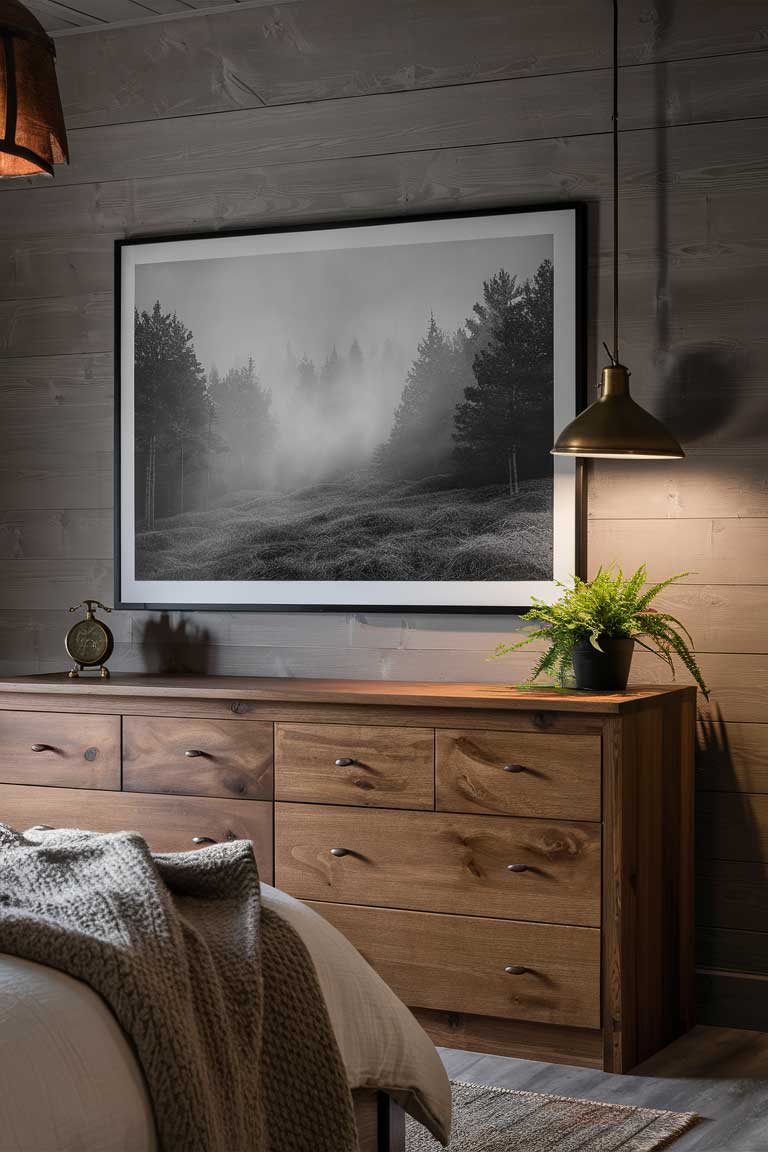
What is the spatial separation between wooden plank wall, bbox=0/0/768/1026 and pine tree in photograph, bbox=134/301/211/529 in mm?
138

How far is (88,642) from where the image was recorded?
12.2 ft

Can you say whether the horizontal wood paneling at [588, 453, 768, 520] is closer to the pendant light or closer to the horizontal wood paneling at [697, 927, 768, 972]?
the pendant light

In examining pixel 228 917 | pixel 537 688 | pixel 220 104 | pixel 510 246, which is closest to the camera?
pixel 228 917

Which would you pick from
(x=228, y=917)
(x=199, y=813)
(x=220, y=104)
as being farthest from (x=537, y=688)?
(x=220, y=104)

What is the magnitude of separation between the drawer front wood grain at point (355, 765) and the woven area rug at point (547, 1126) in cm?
65

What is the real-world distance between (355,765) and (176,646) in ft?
3.04

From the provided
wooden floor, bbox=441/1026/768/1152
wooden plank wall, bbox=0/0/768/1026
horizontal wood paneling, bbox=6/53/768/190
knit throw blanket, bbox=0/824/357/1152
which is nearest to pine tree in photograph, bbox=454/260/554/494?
wooden plank wall, bbox=0/0/768/1026

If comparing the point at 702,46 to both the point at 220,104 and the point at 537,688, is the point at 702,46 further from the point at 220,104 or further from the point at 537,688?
the point at 537,688

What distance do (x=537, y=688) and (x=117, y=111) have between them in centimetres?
210

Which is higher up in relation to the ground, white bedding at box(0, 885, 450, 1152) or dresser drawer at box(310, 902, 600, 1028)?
white bedding at box(0, 885, 450, 1152)

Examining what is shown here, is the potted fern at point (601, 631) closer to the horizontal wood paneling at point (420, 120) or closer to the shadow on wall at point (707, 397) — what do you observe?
the shadow on wall at point (707, 397)

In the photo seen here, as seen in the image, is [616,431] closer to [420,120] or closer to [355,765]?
[355,765]

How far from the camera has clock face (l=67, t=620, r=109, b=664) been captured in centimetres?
372

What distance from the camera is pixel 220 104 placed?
12.5 feet
